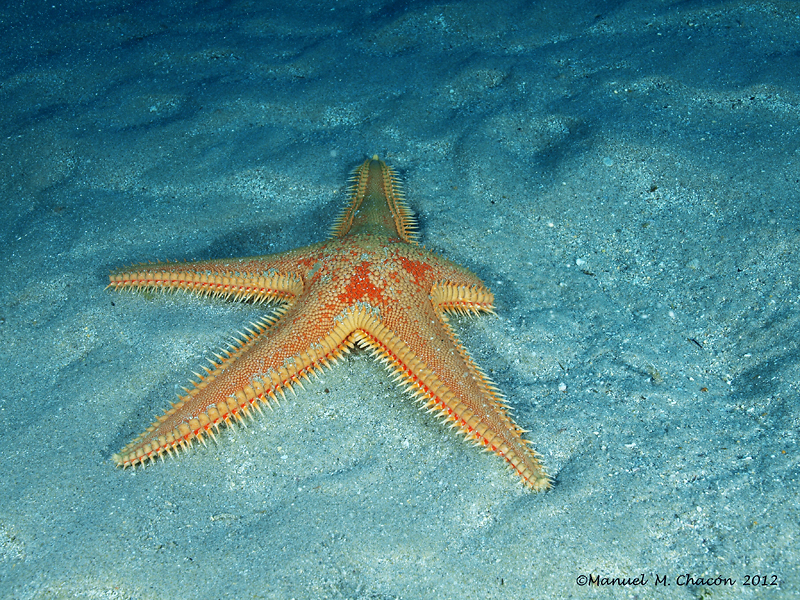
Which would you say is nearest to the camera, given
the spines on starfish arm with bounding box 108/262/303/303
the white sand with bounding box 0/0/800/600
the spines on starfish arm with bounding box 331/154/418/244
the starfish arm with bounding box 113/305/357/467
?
the white sand with bounding box 0/0/800/600

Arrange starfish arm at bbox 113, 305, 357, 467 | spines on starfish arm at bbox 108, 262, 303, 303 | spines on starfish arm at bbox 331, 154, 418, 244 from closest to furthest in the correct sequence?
1. starfish arm at bbox 113, 305, 357, 467
2. spines on starfish arm at bbox 108, 262, 303, 303
3. spines on starfish arm at bbox 331, 154, 418, 244

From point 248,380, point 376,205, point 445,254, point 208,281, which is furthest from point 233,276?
point 445,254

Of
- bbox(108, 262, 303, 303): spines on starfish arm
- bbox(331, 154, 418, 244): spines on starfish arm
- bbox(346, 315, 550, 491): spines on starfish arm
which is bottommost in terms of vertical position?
bbox(346, 315, 550, 491): spines on starfish arm

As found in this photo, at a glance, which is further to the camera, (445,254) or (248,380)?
(445,254)

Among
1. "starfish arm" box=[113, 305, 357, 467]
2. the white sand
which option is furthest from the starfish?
the white sand

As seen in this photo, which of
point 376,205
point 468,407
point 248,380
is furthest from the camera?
point 376,205

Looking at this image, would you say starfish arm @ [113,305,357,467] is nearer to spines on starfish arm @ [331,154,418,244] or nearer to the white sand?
the white sand

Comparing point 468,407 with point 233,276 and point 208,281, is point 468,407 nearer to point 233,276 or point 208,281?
point 233,276

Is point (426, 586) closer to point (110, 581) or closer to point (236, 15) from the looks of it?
point (110, 581)
